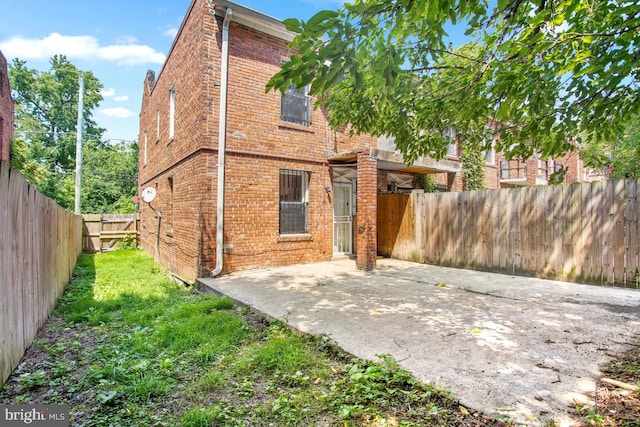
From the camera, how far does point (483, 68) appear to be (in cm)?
405

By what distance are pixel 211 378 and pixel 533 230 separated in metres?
7.36

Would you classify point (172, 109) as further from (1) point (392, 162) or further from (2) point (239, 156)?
(1) point (392, 162)

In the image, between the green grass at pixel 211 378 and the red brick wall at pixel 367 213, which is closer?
the green grass at pixel 211 378

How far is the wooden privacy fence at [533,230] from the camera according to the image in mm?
6207

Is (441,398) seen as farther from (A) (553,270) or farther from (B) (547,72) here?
(A) (553,270)

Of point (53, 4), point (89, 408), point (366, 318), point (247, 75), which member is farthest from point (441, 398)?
point (53, 4)

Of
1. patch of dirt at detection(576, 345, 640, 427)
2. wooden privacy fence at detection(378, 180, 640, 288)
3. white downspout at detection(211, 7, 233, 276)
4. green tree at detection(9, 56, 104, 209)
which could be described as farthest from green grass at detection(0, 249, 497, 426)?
green tree at detection(9, 56, 104, 209)

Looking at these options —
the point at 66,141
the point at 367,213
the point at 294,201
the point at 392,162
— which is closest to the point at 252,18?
the point at 294,201

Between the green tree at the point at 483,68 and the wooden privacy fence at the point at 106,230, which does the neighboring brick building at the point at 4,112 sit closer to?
the wooden privacy fence at the point at 106,230

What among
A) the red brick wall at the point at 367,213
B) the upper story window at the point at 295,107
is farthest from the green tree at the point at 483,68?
the upper story window at the point at 295,107

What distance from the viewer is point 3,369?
9.70 ft

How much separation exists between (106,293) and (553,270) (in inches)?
374
